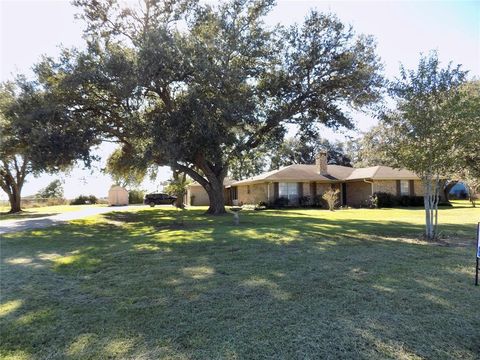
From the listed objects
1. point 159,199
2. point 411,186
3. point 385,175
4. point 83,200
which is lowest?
point 159,199

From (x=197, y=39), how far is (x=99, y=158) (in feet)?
25.8

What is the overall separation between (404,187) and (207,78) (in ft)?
75.3

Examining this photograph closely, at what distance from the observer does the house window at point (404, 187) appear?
33219 mm

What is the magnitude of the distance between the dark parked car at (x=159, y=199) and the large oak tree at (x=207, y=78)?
22.0 m

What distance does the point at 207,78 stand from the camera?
56.0 feet

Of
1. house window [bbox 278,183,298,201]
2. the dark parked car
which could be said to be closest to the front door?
house window [bbox 278,183,298,201]

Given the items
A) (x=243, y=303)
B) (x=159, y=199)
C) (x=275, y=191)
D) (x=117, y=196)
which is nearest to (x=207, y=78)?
(x=243, y=303)

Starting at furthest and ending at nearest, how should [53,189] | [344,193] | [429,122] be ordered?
1. [53,189]
2. [344,193]
3. [429,122]

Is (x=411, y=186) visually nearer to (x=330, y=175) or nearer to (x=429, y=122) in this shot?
(x=330, y=175)

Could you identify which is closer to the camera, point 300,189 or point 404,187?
point 404,187

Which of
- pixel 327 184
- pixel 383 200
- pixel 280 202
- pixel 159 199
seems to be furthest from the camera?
pixel 159 199

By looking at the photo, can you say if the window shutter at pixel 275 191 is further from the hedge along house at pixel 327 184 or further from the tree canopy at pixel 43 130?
the tree canopy at pixel 43 130

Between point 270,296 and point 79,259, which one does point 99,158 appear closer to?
point 79,259

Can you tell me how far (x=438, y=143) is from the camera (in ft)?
36.6
